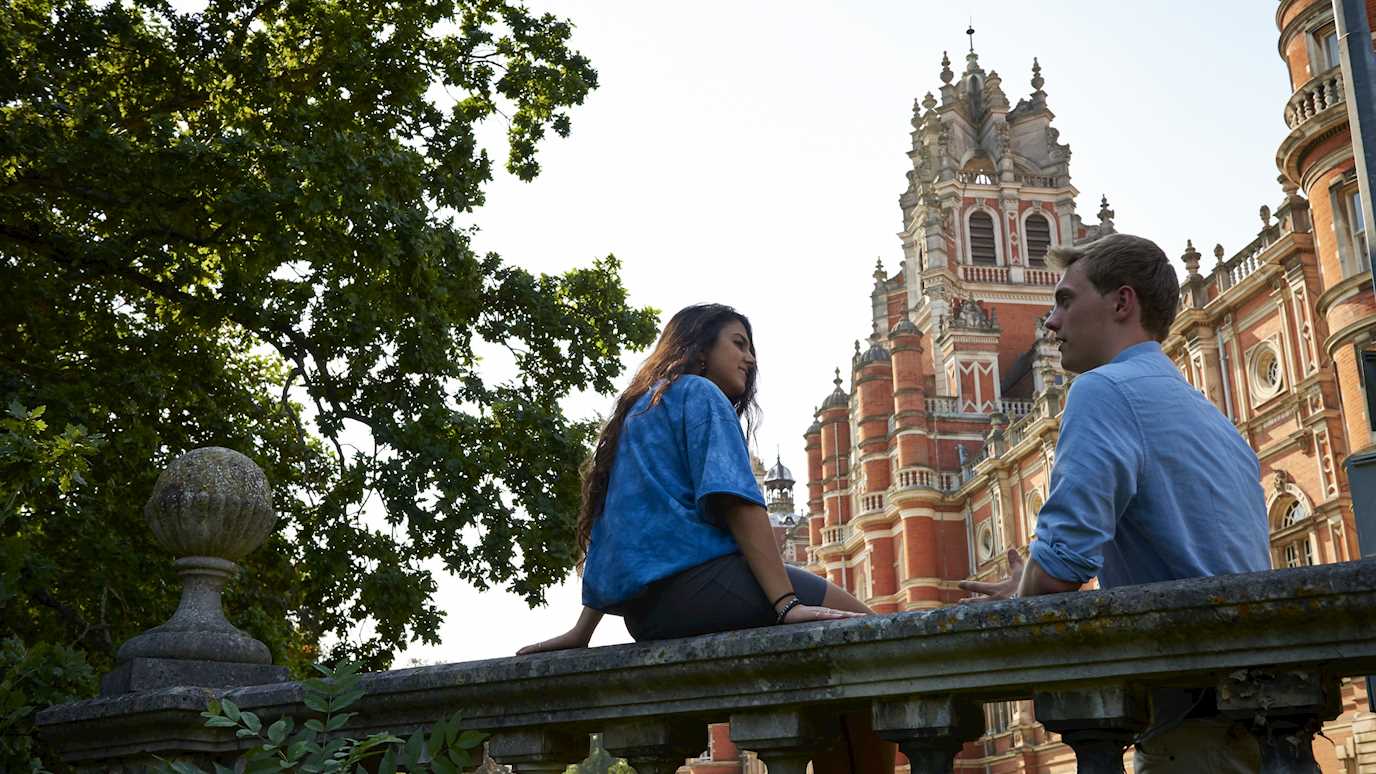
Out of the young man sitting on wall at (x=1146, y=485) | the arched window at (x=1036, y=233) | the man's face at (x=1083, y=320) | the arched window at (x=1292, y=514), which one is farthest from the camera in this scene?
the arched window at (x=1036, y=233)

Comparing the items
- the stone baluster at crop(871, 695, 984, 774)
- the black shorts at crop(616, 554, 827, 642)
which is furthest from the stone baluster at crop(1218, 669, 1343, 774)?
the black shorts at crop(616, 554, 827, 642)

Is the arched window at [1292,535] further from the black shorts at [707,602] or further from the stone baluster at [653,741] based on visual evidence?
the stone baluster at [653,741]

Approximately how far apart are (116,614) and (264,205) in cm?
406

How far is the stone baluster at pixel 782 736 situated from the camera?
287 centimetres

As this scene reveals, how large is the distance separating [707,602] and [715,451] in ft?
1.27

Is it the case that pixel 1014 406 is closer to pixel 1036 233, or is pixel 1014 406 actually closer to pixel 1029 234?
pixel 1029 234

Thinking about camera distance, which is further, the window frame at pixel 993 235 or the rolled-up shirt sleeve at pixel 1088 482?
the window frame at pixel 993 235

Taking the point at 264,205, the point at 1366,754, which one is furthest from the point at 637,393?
the point at 1366,754

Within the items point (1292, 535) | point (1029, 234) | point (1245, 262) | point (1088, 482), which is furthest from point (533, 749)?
point (1029, 234)

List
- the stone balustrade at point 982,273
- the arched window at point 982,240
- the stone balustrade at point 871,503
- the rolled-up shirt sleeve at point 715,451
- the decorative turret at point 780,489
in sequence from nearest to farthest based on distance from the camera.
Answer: the rolled-up shirt sleeve at point 715,451
the stone balustrade at point 871,503
the stone balustrade at point 982,273
the arched window at point 982,240
the decorative turret at point 780,489

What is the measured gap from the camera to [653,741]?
10.1 ft

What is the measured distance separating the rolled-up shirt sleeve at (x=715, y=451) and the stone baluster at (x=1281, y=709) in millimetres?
1212

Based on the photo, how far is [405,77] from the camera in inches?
485

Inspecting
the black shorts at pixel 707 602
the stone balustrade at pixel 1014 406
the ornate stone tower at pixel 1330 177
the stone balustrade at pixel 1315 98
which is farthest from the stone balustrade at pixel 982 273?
the black shorts at pixel 707 602
